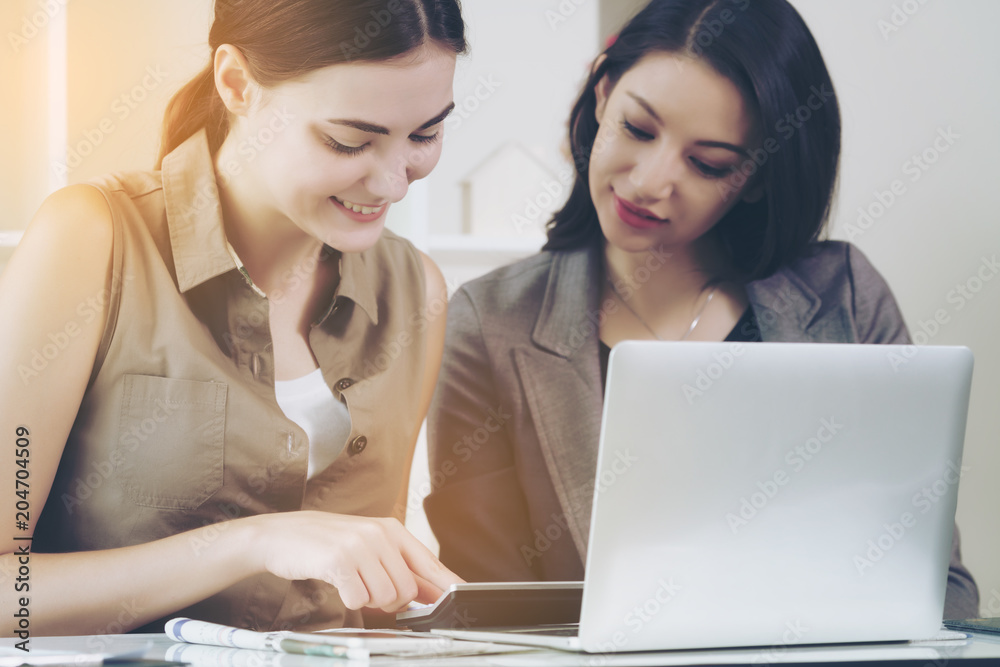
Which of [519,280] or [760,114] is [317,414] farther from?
[760,114]

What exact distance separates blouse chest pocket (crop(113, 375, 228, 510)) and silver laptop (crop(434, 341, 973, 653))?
70cm

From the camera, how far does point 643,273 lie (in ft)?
5.89

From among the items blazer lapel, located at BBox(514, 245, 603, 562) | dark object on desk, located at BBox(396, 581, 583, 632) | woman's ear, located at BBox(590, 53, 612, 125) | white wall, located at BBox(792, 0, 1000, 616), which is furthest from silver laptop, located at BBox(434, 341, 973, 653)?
white wall, located at BBox(792, 0, 1000, 616)

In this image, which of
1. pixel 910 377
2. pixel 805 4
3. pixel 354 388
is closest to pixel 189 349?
pixel 354 388

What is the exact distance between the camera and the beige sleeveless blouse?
1.29 metres

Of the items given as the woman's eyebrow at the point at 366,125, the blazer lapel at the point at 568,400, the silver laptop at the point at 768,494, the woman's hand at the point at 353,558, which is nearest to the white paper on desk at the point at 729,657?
the silver laptop at the point at 768,494

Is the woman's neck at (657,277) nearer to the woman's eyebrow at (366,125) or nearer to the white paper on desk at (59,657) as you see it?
the woman's eyebrow at (366,125)

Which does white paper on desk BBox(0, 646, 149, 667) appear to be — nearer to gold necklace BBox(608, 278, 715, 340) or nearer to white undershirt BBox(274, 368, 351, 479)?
white undershirt BBox(274, 368, 351, 479)

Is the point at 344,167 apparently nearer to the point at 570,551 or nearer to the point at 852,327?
the point at 570,551

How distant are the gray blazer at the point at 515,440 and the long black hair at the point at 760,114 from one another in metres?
0.22

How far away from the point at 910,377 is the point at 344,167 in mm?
949

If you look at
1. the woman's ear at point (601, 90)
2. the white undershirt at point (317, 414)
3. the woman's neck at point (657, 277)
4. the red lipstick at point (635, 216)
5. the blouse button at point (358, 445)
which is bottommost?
the blouse button at point (358, 445)

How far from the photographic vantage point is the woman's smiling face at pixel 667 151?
5.43ft

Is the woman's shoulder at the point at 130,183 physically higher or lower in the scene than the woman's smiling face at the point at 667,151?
lower
